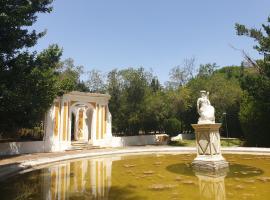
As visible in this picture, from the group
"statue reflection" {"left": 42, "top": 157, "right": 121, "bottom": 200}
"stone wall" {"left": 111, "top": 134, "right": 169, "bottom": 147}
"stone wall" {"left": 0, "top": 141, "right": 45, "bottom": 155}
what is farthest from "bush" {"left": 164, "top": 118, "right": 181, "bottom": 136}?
"statue reflection" {"left": 42, "top": 157, "right": 121, "bottom": 200}

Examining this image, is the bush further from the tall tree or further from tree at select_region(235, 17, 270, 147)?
the tall tree

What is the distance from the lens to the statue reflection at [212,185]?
816 centimetres

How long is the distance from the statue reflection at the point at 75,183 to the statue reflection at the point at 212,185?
295cm

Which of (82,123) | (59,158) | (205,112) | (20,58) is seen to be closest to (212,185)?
(205,112)

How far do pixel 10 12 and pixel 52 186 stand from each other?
6849 mm

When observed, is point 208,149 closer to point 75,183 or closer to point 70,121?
point 75,183

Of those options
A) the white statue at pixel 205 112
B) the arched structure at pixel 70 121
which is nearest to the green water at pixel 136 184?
the white statue at pixel 205 112

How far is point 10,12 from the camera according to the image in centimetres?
1124

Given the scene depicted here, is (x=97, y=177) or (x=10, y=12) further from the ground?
(x=10, y=12)

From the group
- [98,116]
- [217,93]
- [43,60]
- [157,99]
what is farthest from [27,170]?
[217,93]

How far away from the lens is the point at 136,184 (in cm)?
1001

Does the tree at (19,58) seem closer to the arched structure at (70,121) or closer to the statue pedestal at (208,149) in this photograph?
the statue pedestal at (208,149)

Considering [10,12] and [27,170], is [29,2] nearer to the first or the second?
[10,12]

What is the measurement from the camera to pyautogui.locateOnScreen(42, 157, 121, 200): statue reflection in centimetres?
831
